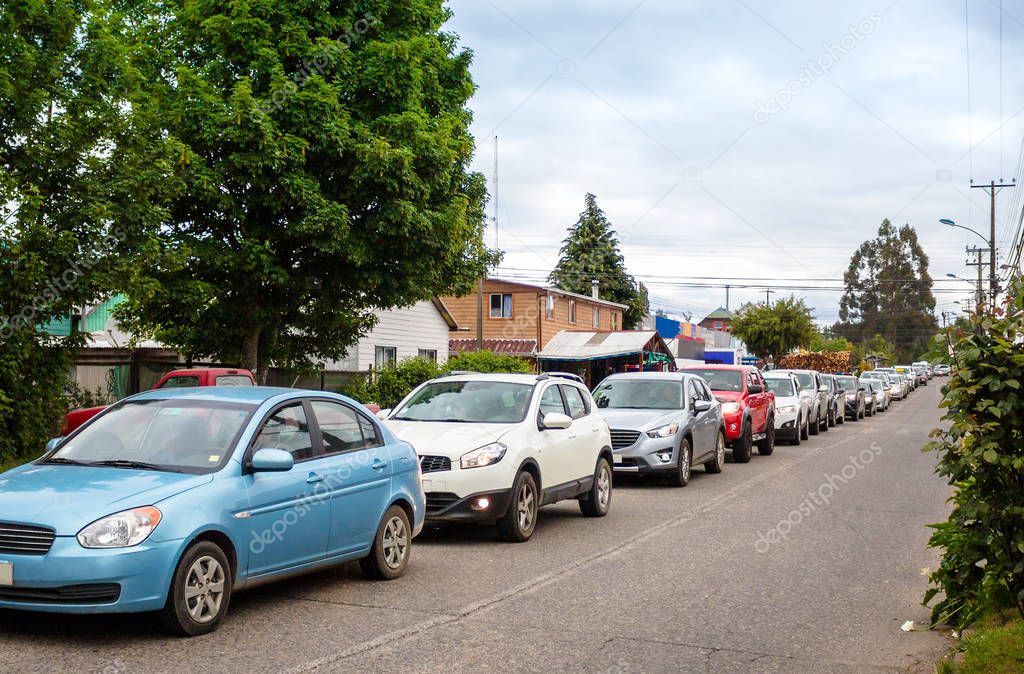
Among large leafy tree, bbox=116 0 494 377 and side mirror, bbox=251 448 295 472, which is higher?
large leafy tree, bbox=116 0 494 377

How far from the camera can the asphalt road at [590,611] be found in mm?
6281

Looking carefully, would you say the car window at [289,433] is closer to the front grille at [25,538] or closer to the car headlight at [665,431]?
the front grille at [25,538]

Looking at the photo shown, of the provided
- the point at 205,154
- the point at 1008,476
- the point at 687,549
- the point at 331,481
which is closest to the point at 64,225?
the point at 205,154

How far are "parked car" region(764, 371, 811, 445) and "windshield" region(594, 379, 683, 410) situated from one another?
32.4ft

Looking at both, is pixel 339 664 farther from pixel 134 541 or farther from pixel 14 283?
pixel 14 283

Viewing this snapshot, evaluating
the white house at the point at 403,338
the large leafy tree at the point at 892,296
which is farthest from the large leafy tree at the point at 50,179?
the large leafy tree at the point at 892,296

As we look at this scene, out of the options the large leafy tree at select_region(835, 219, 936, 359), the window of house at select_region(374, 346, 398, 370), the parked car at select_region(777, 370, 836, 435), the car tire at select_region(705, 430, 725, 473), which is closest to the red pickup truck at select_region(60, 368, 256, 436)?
the car tire at select_region(705, 430, 725, 473)

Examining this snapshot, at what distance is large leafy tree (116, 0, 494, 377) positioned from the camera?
17922 mm

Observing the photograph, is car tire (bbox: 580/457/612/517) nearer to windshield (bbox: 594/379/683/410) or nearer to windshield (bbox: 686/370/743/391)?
windshield (bbox: 594/379/683/410)

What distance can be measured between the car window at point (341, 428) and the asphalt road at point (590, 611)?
3.67 feet

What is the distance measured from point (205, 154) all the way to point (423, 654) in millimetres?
13981

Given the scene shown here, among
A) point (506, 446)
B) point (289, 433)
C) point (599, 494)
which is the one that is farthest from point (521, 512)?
point (289, 433)

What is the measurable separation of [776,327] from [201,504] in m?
63.1

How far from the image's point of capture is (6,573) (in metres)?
6.17
